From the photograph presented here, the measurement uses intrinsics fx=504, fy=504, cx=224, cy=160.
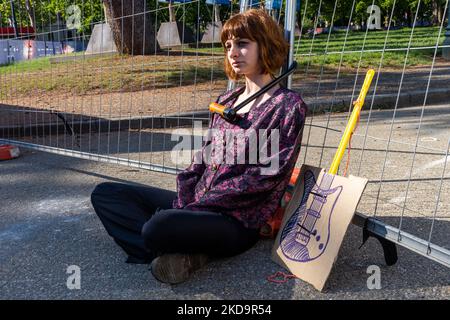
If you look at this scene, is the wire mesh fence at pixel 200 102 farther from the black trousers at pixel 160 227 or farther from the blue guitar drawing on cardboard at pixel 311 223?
the black trousers at pixel 160 227

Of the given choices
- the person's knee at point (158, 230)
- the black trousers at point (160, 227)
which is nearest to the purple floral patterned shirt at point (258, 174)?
the black trousers at point (160, 227)

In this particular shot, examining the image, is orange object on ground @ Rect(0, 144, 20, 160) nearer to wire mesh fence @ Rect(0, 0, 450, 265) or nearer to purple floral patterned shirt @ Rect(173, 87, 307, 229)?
wire mesh fence @ Rect(0, 0, 450, 265)

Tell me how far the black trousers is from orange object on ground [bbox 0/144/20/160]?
3.30 m

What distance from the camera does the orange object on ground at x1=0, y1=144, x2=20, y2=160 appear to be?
5.59 meters

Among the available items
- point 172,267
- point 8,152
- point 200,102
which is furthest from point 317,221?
point 200,102

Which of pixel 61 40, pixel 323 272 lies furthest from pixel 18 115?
pixel 323 272

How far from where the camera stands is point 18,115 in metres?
7.72

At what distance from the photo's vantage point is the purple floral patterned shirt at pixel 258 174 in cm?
244

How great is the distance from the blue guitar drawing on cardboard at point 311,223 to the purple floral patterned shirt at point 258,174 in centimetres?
13

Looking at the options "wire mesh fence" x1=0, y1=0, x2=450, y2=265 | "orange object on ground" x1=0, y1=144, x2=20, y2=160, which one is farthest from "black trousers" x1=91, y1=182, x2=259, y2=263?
"orange object on ground" x1=0, y1=144, x2=20, y2=160

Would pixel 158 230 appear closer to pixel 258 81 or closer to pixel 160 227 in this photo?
pixel 160 227

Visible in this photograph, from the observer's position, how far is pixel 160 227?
2.30 m
